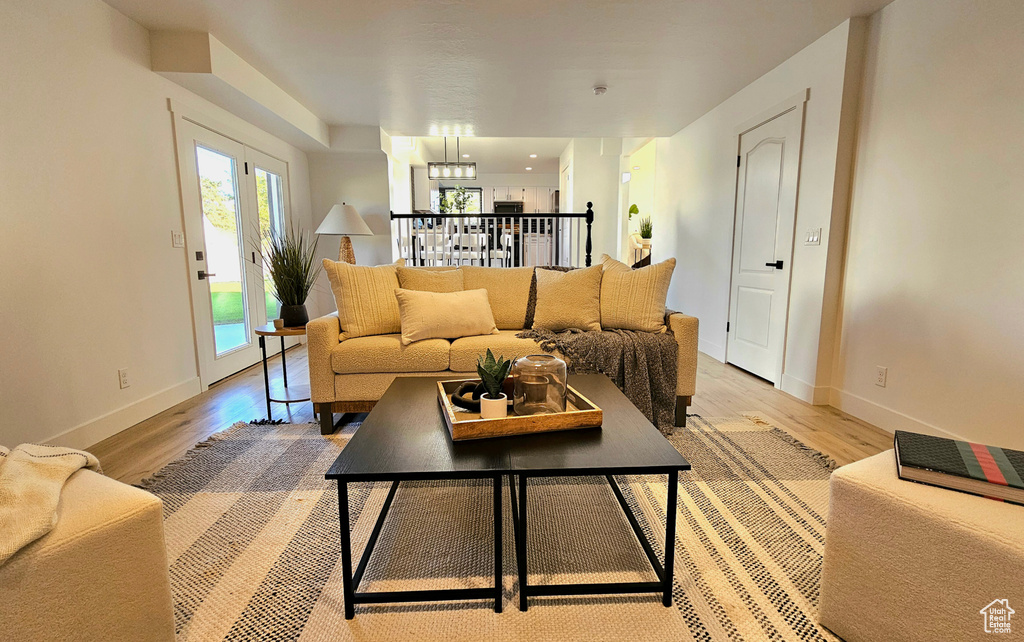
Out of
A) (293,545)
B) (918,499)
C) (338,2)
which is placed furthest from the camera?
(338,2)

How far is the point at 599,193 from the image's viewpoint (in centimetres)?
688

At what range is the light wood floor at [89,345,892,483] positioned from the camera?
7.16ft

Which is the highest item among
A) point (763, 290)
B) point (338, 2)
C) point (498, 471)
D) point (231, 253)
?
point (338, 2)

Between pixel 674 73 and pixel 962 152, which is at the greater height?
pixel 674 73

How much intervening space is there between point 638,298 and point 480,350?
993 mm

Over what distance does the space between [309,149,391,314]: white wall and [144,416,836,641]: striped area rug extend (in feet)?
11.5

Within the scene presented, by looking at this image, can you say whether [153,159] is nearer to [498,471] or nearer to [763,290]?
[498,471]

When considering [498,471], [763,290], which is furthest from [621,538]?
[763,290]

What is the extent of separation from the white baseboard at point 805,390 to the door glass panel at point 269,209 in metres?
4.27

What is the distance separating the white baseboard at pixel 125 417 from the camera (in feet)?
7.26

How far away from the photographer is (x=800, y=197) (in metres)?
3.05

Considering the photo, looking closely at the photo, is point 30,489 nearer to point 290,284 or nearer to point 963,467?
point 290,284

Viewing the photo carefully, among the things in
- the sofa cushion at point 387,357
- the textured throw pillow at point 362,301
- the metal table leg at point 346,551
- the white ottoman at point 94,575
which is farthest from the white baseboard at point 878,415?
the white ottoman at point 94,575

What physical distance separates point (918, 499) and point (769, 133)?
318cm
